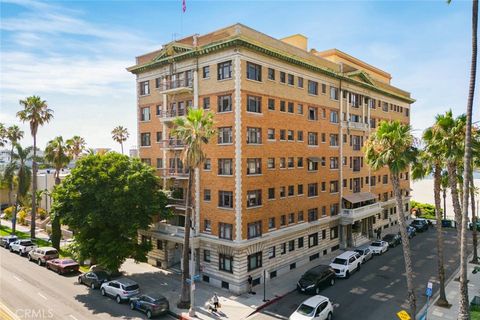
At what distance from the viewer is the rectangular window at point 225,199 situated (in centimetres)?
3394

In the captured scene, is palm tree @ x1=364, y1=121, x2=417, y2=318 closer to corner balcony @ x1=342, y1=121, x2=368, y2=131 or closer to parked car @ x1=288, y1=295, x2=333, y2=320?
parked car @ x1=288, y1=295, x2=333, y2=320

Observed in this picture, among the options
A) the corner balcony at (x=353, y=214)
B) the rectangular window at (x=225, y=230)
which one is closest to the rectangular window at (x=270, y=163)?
the rectangular window at (x=225, y=230)

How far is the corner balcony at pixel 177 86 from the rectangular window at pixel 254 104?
22.6 feet

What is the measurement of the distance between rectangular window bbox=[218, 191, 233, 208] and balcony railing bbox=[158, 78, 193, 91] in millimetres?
11980

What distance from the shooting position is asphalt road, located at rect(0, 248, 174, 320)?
2812 centimetres

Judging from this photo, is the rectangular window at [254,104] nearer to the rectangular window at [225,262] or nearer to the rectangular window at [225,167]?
the rectangular window at [225,167]

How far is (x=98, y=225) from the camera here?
1330 inches

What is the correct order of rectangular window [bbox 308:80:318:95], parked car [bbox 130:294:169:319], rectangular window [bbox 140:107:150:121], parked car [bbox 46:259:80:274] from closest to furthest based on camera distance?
parked car [bbox 130:294:169:319] < parked car [bbox 46:259:80:274] < rectangular window [bbox 308:80:318:95] < rectangular window [bbox 140:107:150:121]

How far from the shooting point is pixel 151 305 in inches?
1091

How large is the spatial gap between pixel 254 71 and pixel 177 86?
8.99 m

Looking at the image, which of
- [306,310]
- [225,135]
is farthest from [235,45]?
[306,310]

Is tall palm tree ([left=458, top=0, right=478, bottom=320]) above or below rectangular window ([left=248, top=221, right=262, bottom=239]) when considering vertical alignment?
above

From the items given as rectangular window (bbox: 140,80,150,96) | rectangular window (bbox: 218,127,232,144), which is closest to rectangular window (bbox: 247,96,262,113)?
rectangular window (bbox: 218,127,232,144)

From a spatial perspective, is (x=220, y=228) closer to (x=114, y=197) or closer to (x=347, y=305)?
(x=114, y=197)
